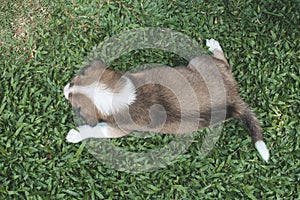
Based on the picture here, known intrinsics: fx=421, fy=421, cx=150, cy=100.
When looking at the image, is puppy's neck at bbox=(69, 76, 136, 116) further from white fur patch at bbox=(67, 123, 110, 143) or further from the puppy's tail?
the puppy's tail

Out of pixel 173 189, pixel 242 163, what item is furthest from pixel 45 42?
pixel 242 163

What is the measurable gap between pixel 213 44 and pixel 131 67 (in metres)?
0.95

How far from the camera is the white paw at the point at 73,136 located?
461 cm

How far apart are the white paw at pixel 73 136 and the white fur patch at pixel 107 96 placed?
0.77 m

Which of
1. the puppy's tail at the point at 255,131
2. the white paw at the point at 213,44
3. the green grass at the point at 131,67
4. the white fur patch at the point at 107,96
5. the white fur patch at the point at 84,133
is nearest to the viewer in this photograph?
the white fur patch at the point at 107,96

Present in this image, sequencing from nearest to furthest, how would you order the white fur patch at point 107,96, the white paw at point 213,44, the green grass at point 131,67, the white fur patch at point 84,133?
the white fur patch at point 107,96
the white fur patch at point 84,133
the green grass at point 131,67
the white paw at point 213,44

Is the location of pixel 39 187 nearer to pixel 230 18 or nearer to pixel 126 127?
pixel 126 127

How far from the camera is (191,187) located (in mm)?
4590

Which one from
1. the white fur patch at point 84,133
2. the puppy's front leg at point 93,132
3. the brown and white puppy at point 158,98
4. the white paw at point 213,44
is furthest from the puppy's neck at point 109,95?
the white paw at point 213,44

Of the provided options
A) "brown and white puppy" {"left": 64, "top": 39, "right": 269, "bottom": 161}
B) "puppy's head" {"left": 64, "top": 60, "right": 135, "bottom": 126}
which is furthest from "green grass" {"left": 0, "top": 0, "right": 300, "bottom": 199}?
"puppy's head" {"left": 64, "top": 60, "right": 135, "bottom": 126}

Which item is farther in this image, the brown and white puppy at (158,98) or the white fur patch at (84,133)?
the white fur patch at (84,133)

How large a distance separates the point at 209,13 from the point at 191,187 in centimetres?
198

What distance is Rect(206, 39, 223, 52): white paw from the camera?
185 inches

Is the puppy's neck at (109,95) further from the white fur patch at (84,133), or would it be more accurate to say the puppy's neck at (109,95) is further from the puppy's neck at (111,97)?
the white fur patch at (84,133)
